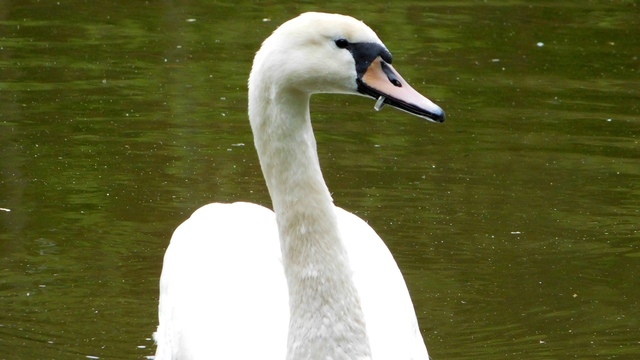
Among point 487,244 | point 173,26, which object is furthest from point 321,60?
point 173,26

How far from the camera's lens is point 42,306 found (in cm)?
711

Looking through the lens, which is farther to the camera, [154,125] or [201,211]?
[154,125]

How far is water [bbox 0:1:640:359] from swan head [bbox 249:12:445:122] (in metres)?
2.15

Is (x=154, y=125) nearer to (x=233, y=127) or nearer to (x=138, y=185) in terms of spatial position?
(x=233, y=127)

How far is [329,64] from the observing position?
479 centimetres

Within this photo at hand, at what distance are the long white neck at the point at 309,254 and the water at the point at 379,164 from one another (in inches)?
71.4

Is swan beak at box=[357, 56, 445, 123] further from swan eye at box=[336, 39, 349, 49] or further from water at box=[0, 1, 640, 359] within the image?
water at box=[0, 1, 640, 359]

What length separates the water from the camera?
7.14 metres

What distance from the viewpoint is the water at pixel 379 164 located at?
7137 mm

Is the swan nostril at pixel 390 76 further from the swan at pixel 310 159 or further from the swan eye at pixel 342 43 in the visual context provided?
the swan eye at pixel 342 43

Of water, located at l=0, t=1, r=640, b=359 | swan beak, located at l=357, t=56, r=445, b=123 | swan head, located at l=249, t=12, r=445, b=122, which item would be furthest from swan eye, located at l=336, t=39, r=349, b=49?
water, located at l=0, t=1, r=640, b=359

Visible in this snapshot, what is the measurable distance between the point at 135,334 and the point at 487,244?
91.4 inches

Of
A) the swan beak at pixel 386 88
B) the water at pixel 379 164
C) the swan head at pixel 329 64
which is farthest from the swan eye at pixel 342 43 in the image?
the water at pixel 379 164

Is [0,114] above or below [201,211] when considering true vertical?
below
